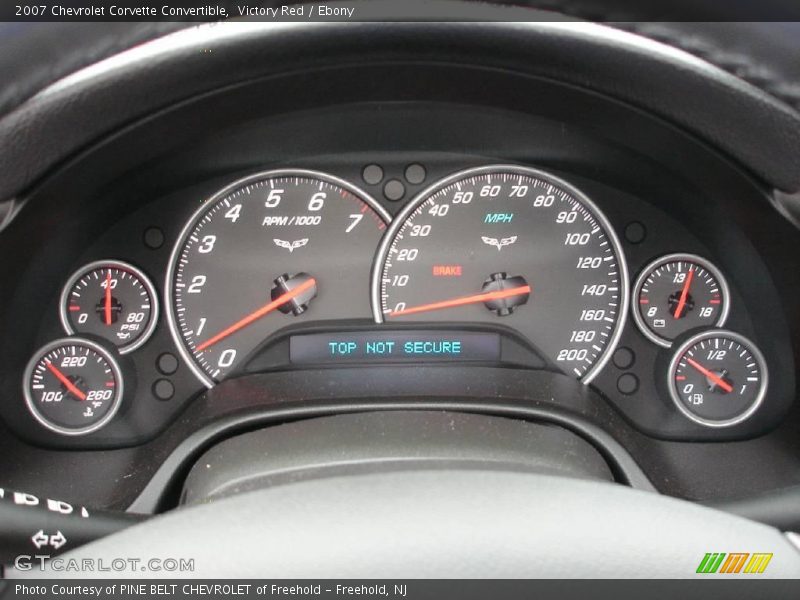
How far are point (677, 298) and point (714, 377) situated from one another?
0.29m

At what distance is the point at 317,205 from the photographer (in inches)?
136

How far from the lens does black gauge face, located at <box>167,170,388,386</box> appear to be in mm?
3428

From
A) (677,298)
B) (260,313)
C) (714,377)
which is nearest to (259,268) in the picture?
(260,313)

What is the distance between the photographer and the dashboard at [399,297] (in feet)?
10.5

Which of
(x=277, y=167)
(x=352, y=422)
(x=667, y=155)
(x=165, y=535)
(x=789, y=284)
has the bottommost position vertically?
(x=165, y=535)

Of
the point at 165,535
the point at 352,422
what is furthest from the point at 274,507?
the point at 352,422

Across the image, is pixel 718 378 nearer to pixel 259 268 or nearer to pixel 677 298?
pixel 677 298

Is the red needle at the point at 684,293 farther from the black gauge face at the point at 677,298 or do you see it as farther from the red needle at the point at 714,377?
the red needle at the point at 714,377

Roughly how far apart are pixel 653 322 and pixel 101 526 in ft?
6.57

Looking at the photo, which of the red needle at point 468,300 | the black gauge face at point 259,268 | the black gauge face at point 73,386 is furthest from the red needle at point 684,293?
the black gauge face at point 73,386

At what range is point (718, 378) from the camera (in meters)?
3.38

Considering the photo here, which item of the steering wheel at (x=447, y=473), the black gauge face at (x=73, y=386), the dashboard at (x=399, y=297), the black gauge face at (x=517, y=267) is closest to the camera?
the steering wheel at (x=447, y=473)

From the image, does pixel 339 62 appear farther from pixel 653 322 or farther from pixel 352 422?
pixel 653 322

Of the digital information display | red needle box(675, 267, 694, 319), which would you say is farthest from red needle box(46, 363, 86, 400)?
red needle box(675, 267, 694, 319)
